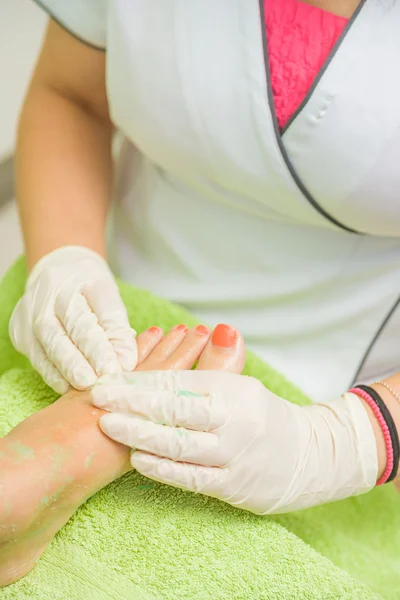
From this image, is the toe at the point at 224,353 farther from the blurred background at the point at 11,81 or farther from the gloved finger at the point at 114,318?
the blurred background at the point at 11,81

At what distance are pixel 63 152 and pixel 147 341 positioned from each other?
1.10 ft

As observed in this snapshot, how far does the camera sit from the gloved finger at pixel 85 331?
73 centimetres

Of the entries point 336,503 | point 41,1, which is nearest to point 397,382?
point 336,503

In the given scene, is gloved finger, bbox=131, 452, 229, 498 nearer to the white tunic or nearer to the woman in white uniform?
the woman in white uniform

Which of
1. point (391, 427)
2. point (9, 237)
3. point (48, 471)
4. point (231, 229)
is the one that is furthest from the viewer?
point (9, 237)

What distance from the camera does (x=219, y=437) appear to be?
0.66m

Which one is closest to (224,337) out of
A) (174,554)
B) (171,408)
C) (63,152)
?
(171,408)

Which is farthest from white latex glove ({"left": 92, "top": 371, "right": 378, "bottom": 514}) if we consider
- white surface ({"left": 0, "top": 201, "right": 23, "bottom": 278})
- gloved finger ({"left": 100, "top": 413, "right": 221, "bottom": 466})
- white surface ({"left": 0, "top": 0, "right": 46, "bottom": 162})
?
white surface ({"left": 0, "top": 0, "right": 46, "bottom": 162})

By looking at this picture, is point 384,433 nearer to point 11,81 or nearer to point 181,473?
point 181,473

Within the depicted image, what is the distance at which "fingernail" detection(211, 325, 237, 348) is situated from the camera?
2.46ft

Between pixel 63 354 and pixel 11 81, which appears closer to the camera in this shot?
pixel 63 354

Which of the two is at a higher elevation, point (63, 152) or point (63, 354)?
point (63, 152)

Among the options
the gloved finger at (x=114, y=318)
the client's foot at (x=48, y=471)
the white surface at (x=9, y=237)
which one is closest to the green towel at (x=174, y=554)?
the client's foot at (x=48, y=471)

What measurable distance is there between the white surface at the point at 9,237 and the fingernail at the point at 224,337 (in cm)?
87
